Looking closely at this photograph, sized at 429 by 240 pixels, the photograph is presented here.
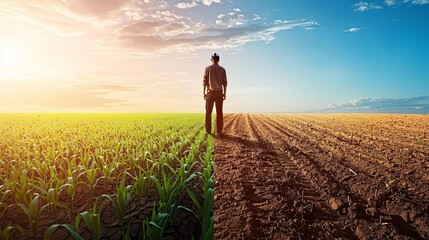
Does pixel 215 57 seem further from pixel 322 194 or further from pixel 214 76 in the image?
pixel 322 194

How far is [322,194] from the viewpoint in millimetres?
4090

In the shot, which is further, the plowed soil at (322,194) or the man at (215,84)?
the man at (215,84)

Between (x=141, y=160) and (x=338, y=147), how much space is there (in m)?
4.75

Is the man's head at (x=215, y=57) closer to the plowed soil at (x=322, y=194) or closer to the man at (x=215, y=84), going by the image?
the man at (x=215, y=84)

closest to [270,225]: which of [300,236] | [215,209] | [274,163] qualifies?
[300,236]

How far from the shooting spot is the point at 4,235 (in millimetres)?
2766

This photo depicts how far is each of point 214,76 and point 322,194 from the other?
243 inches

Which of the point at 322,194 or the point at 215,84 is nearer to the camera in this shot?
the point at 322,194

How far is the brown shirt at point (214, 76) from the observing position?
969 cm

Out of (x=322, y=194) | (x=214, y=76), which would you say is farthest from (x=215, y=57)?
(x=322, y=194)

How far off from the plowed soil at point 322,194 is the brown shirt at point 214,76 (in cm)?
301

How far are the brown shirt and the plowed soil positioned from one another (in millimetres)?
3010

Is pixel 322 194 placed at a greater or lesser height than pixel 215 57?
lesser

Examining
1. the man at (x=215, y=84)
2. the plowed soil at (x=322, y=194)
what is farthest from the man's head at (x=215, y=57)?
the plowed soil at (x=322, y=194)
